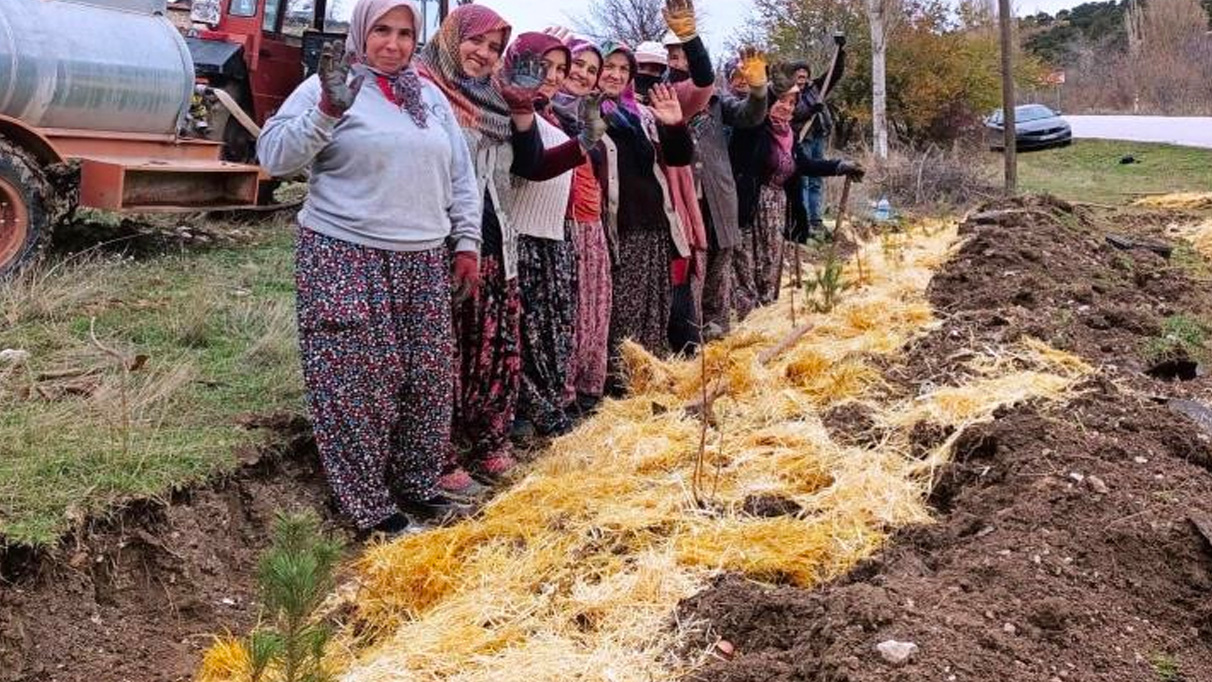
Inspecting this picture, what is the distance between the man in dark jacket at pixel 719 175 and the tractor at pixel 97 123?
11.1 feet

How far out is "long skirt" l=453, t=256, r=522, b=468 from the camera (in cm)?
413

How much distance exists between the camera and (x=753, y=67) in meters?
5.53

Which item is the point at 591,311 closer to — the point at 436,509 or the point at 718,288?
the point at 436,509

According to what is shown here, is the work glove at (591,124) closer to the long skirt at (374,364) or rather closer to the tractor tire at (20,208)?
the long skirt at (374,364)

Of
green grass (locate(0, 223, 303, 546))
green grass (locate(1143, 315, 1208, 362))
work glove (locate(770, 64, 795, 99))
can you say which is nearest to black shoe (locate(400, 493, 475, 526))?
green grass (locate(0, 223, 303, 546))

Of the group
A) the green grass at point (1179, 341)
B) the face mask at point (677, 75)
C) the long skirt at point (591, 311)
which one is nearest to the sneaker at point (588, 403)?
the long skirt at point (591, 311)

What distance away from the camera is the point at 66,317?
5176 mm

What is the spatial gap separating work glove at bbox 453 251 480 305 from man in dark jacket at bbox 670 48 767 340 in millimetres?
2201

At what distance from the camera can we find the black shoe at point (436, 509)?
3.81m

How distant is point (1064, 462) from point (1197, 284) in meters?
4.54

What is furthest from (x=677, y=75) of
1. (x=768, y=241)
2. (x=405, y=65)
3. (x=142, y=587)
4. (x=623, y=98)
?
(x=142, y=587)

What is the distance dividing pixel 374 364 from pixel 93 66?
14.5 feet

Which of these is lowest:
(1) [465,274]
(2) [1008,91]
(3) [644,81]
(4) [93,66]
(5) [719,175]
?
(1) [465,274]

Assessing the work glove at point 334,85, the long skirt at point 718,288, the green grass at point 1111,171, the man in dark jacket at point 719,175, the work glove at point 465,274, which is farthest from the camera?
the green grass at point 1111,171
